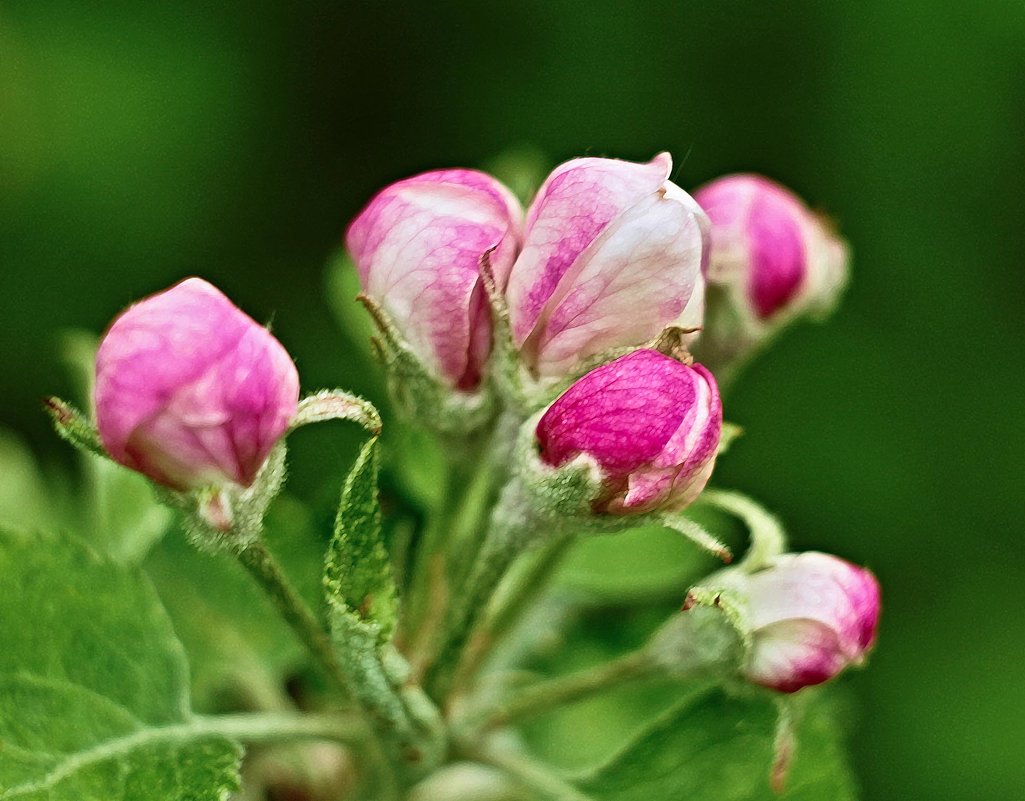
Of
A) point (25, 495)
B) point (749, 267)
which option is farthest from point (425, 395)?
point (25, 495)

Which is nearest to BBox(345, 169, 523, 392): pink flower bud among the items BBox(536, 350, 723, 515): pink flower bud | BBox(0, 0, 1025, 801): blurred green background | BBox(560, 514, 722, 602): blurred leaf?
BBox(536, 350, 723, 515): pink flower bud

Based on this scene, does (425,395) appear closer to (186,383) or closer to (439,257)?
(439,257)

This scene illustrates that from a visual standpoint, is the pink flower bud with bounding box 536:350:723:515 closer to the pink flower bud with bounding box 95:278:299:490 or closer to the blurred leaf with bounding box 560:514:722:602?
the pink flower bud with bounding box 95:278:299:490

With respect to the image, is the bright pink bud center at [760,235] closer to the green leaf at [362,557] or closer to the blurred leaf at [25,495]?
the green leaf at [362,557]

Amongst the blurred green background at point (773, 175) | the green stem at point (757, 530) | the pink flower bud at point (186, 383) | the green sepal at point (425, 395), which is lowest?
the blurred green background at point (773, 175)

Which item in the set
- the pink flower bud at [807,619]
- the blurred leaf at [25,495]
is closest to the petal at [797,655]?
the pink flower bud at [807,619]

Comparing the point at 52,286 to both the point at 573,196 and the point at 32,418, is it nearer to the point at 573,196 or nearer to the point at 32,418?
the point at 32,418
